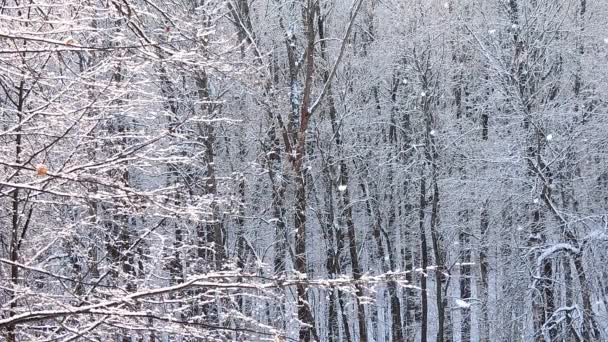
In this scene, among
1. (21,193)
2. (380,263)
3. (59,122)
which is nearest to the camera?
(59,122)

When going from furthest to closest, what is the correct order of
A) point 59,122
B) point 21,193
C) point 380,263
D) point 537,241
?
point 380,263 → point 537,241 → point 21,193 → point 59,122

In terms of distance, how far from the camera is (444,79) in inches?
704

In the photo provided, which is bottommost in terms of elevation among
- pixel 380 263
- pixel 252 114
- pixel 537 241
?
pixel 380 263

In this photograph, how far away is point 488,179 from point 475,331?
10.0 meters

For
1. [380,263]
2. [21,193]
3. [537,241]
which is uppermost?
[21,193]

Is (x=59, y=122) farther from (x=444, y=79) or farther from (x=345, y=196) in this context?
(x=444, y=79)

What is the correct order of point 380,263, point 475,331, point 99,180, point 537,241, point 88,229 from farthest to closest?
point 475,331 < point 380,263 < point 537,241 < point 88,229 < point 99,180

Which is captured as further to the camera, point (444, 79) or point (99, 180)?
point (444, 79)

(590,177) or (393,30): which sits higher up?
(393,30)

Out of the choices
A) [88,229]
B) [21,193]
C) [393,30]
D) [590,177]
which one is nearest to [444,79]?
[393,30]

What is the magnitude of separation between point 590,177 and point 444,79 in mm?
5345

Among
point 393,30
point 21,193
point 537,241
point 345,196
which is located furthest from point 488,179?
point 21,193

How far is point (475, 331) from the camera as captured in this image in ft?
74.2

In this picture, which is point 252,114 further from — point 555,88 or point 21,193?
point 21,193
